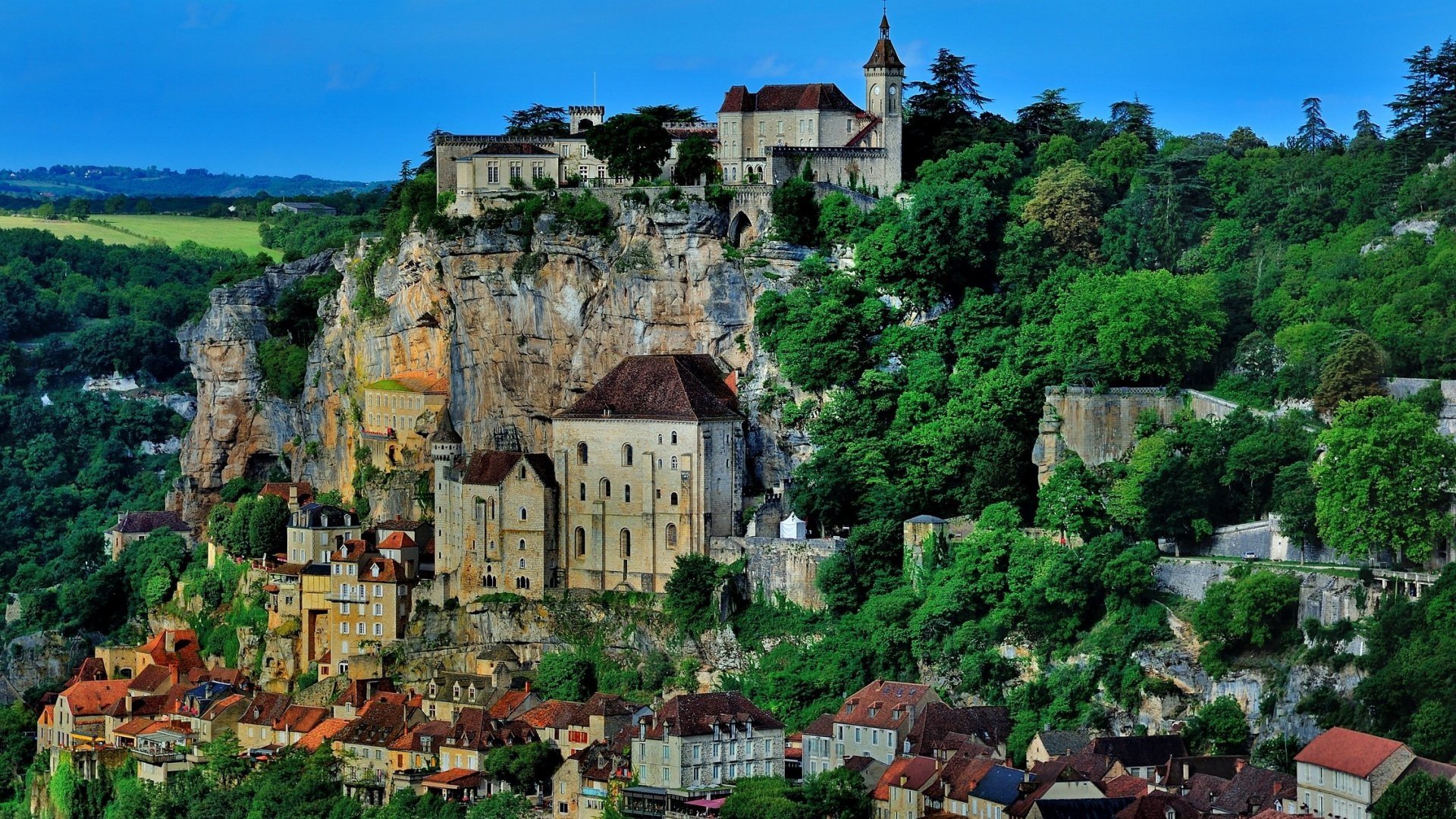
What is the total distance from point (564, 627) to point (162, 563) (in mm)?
26088

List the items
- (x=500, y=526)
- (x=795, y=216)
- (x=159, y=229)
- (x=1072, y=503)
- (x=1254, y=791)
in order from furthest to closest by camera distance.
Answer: (x=159, y=229)
(x=795, y=216)
(x=500, y=526)
(x=1072, y=503)
(x=1254, y=791)

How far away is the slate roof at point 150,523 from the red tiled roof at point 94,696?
51.2 feet

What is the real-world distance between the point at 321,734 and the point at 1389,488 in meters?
34.6

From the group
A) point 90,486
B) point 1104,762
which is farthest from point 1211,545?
point 90,486

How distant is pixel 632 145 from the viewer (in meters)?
93.6

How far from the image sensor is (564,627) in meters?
86.1

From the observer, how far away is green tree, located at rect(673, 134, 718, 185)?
307 feet

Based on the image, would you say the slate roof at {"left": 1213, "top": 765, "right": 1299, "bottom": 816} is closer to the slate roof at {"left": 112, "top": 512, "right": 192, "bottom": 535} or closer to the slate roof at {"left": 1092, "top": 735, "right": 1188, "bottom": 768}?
the slate roof at {"left": 1092, "top": 735, "right": 1188, "bottom": 768}

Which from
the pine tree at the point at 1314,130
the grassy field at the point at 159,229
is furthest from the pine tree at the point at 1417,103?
the grassy field at the point at 159,229

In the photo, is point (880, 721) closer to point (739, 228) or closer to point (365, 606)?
point (739, 228)

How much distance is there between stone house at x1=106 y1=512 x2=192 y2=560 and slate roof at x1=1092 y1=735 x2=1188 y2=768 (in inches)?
2024

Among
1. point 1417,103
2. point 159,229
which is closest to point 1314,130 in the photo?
point 1417,103

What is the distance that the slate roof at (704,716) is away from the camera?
74688 millimetres

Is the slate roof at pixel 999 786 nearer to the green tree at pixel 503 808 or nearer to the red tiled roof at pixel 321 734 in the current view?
the green tree at pixel 503 808
